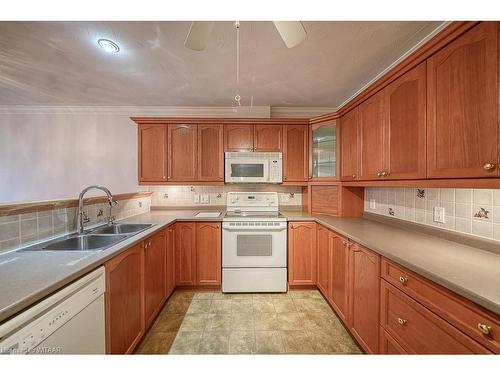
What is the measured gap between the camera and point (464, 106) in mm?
973

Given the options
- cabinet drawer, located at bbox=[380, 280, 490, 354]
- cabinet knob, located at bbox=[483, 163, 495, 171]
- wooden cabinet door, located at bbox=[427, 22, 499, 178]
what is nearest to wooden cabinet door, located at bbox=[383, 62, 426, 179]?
wooden cabinet door, located at bbox=[427, 22, 499, 178]

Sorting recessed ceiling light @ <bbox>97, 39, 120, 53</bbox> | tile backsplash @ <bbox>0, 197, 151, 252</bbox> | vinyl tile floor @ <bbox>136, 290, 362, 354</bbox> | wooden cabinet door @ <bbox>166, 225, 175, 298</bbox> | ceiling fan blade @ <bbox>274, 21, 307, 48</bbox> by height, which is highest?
recessed ceiling light @ <bbox>97, 39, 120, 53</bbox>

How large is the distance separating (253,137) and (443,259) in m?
2.14

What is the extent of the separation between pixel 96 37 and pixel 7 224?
1.46 metres

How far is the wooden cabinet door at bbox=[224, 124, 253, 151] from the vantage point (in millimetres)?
2621

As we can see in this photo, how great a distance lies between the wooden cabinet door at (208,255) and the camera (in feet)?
7.64

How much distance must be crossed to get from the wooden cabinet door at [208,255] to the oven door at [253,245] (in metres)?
0.11

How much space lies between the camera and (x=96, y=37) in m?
1.54

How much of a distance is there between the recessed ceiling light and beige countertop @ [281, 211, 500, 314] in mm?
2484

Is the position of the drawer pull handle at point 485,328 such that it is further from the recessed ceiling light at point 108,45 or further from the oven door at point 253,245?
the recessed ceiling light at point 108,45

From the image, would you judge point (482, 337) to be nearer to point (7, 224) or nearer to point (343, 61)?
point (343, 61)

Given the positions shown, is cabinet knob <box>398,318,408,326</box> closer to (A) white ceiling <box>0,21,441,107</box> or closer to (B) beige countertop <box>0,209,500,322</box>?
(B) beige countertop <box>0,209,500,322</box>

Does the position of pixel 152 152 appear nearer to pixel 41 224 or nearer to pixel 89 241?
pixel 89 241

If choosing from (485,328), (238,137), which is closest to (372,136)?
(485,328)
